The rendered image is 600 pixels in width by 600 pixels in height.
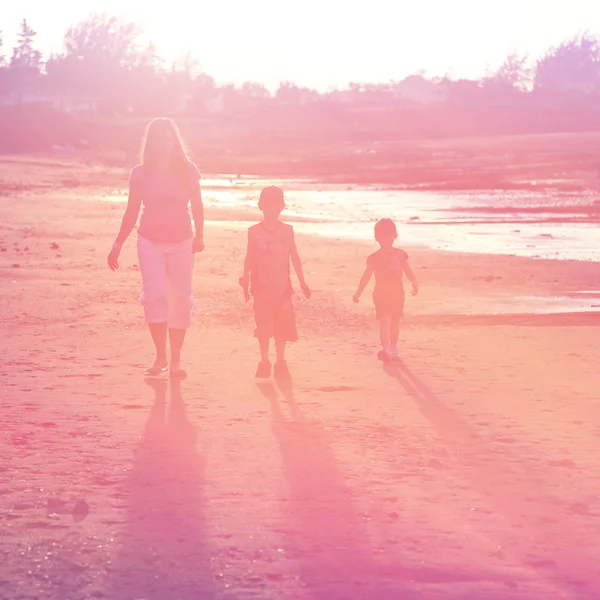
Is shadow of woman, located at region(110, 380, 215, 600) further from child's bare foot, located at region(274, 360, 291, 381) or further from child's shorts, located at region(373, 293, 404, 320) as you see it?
child's shorts, located at region(373, 293, 404, 320)

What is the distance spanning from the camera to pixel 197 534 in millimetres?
4980

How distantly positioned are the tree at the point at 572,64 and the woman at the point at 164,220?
13388cm

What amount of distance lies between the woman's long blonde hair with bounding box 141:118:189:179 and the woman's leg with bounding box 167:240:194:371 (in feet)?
1.50

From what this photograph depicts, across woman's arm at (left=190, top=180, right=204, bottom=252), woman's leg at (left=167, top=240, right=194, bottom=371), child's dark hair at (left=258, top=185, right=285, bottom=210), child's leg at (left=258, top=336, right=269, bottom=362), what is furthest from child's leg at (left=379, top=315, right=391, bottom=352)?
woman's arm at (left=190, top=180, right=204, bottom=252)

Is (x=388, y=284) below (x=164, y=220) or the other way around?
below

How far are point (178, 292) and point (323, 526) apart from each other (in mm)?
3414

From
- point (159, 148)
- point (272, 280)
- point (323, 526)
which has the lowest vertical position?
point (323, 526)

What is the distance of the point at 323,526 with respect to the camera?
5.09 metres

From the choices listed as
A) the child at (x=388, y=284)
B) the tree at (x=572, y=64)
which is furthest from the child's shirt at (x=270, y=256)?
the tree at (x=572, y=64)

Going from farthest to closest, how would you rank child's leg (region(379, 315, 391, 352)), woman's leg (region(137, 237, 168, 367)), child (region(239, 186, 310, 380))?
child's leg (region(379, 315, 391, 352)) < child (region(239, 186, 310, 380)) < woman's leg (region(137, 237, 168, 367))

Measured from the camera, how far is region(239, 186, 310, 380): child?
27.4ft

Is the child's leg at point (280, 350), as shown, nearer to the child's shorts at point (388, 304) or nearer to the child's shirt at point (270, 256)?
the child's shirt at point (270, 256)

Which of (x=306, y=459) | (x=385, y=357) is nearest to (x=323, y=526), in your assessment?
(x=306, y=459)

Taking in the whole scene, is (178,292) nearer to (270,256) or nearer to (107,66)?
(270,256)
